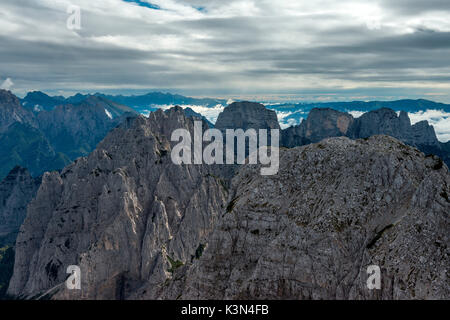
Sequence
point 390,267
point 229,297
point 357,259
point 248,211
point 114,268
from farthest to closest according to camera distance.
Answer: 1. point 114,268
2. point 248,211
3. point 229,297
4. point 357,259
5. point 390,267
